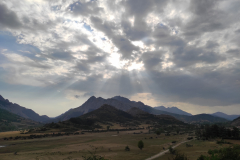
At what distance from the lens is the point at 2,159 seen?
173 ft

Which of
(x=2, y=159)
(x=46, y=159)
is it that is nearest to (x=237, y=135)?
(x=46, y=159)

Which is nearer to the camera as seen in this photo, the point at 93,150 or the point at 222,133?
the point at 93,150

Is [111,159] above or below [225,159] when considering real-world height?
below

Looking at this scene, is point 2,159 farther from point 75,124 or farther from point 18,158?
point 75,124

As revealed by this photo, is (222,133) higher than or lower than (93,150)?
higher

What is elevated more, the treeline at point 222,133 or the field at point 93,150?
the treeline at point 222,133

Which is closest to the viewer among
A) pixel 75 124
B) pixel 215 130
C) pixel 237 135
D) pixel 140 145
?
pixel 140 145

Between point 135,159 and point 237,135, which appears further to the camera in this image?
point 237,135

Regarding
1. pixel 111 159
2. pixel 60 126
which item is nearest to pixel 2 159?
pixel 111 159

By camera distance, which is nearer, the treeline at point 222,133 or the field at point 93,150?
the field at point 93,150

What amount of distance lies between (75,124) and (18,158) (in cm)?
15086

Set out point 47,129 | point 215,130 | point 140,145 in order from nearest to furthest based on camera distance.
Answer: point 140,145 < point 215,130 < point 47,129

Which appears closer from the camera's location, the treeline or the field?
the field

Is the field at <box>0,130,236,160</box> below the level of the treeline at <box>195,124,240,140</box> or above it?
below
